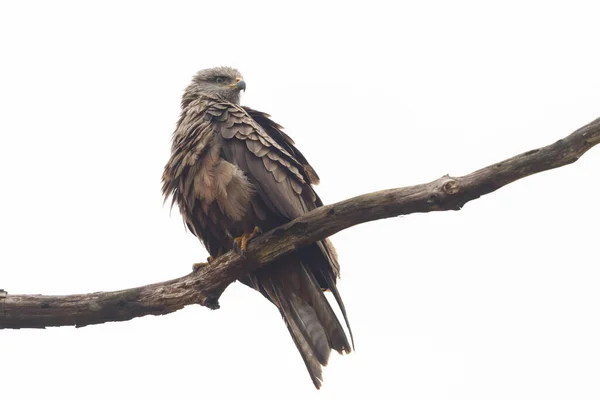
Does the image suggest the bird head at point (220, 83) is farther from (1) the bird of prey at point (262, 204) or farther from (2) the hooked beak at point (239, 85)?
(1) the bird of prey at point (262, 204)

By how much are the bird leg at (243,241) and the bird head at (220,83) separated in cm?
248

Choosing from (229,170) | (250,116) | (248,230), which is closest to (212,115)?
(250,116)

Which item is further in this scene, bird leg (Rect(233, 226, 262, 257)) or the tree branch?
bird leg (Rect(233, 226, 262, 257))

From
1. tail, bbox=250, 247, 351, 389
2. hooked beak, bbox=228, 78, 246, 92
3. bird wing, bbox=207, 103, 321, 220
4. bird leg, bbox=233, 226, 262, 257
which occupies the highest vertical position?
hooked beak, bbox=228, 78, 246, 92

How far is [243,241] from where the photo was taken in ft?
17.4

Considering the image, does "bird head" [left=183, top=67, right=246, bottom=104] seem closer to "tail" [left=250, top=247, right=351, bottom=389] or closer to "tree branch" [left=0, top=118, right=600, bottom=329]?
"tail" [left=250, top=247, right=351, bottom=389]

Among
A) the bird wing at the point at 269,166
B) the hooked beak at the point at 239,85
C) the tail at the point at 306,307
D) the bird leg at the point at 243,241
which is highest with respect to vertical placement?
the hooked beak at the point at 239,85

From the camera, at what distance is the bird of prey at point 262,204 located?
5551mm

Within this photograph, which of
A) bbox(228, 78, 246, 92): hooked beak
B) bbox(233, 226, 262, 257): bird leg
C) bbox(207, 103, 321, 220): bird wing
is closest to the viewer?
bbox(233, 226, 262, 257): bird leg

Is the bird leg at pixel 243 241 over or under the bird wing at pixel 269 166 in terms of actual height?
under

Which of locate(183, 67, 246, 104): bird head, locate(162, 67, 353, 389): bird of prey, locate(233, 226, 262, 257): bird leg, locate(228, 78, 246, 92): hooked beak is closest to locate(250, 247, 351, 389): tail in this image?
locate(162, 67, 353, 389): bird of prey

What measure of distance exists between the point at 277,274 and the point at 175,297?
0.85 m

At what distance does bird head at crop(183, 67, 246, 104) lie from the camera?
24.8 feet

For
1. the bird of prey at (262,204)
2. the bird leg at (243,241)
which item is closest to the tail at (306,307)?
the bird of prey at (262,204)
